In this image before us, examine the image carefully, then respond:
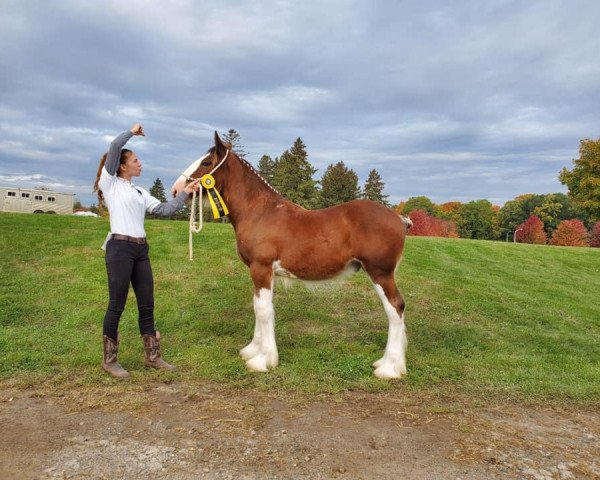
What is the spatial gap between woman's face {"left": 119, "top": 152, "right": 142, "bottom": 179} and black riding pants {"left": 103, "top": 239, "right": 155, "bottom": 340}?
80 centimetres

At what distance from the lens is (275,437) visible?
3641 millimetres

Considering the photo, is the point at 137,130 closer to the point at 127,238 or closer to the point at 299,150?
the point at 127,238

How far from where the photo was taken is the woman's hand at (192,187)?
18.0ft

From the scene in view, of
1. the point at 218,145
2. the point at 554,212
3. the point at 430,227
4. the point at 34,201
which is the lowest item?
the point at 430,227

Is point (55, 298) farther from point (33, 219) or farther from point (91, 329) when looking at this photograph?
point (33, 219)

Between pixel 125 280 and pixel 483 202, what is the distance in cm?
8884

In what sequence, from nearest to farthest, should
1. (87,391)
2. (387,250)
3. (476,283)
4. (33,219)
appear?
(87,391)
(387,250)
(476,283)
(33,219)

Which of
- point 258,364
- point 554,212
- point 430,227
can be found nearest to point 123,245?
point 258,364

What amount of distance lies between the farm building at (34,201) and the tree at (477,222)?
62.1m

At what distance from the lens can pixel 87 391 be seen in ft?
15.0

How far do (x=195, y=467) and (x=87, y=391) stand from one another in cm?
204

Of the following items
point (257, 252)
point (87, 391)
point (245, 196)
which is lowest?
point (87, 391)

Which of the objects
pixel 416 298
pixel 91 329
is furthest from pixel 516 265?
pixel 91 329

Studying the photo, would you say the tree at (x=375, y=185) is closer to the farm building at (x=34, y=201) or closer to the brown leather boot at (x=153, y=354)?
the farm building at (x=34, y=201)
